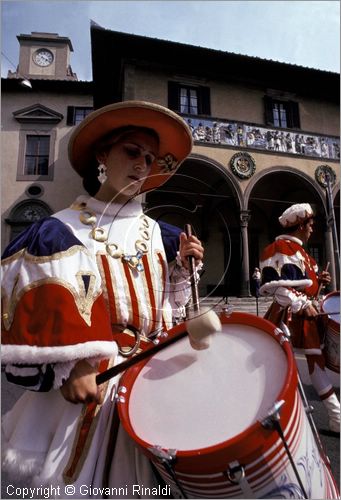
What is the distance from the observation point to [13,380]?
0.88 metres

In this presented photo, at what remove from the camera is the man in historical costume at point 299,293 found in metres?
2.58

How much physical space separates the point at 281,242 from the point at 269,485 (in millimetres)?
2195

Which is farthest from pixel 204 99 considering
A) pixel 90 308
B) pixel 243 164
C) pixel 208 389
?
pixel 208 389

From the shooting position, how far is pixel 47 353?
830mm

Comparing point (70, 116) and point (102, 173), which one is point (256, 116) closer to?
point (102, 173)

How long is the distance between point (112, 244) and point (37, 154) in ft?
40.9

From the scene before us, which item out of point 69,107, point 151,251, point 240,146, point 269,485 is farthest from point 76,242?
point 69,107

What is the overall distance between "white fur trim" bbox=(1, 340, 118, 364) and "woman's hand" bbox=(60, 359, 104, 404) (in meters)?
0.05

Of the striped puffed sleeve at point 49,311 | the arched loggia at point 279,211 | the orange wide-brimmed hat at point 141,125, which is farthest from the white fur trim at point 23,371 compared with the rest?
the arched loggia at point 279,211

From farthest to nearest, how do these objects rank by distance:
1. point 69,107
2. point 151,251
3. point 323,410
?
point 69,107
point 323,410
point 151,251

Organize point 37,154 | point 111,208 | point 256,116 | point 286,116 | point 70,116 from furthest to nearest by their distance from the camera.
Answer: point 70,116, point 37,154, point 286,116, point 256,116, point 111,208

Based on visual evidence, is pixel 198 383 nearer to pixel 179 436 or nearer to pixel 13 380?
pixel 179 436

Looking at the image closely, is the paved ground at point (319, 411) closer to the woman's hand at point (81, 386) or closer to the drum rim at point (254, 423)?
the drum rim at point (254, 423)

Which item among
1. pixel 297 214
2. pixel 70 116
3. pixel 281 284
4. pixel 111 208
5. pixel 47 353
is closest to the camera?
pixel 47 353
